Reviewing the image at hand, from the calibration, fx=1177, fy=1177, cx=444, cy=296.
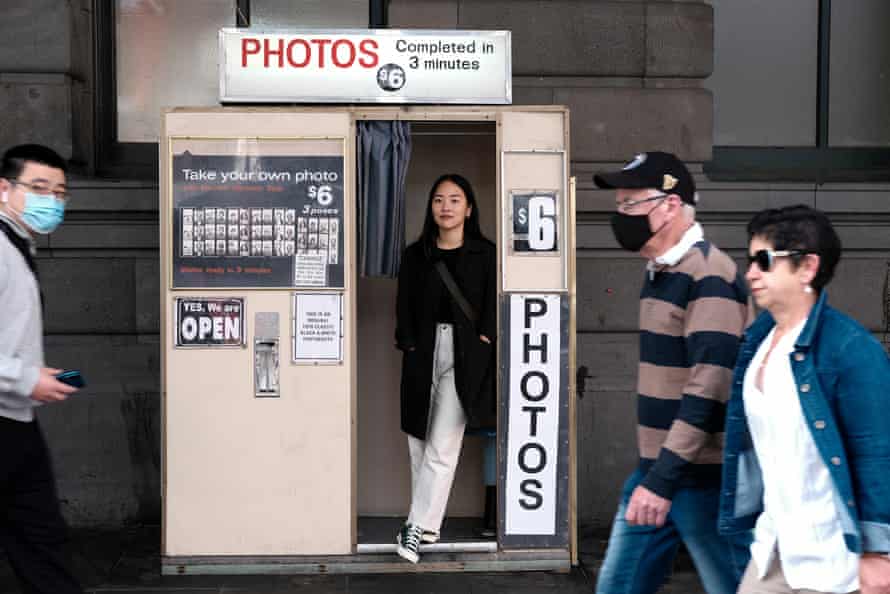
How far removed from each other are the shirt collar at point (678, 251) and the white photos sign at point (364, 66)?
2.40 metres

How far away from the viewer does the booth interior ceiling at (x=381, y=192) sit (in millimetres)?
6273

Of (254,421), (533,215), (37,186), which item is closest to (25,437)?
(37,186)

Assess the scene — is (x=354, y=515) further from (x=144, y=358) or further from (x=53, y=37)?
(x=53, y=37)

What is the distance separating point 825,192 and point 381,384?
3239 millimetres

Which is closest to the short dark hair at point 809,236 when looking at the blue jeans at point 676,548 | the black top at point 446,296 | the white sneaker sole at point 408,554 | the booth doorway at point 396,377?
the blue jeans at point 676,548

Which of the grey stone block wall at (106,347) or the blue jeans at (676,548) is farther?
the grey stone block wall at (106,347)

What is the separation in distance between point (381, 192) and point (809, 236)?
10.9 ft

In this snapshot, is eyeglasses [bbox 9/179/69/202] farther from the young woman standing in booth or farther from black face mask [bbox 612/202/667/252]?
the young woman standing in booth

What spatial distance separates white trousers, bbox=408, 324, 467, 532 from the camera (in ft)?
21.1

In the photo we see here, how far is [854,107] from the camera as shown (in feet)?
28.2

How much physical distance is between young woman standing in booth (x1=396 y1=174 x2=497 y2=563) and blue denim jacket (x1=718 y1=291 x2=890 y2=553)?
324 cm

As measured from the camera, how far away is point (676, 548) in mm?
3955

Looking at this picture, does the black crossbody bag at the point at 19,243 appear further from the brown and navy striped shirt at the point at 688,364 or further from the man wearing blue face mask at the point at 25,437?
the brown and navy striped shirt at the point at 688,364

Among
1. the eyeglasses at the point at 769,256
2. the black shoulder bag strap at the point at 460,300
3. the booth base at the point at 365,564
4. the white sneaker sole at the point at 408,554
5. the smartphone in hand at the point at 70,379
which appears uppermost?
the eyeglasses at the point at 769,256
